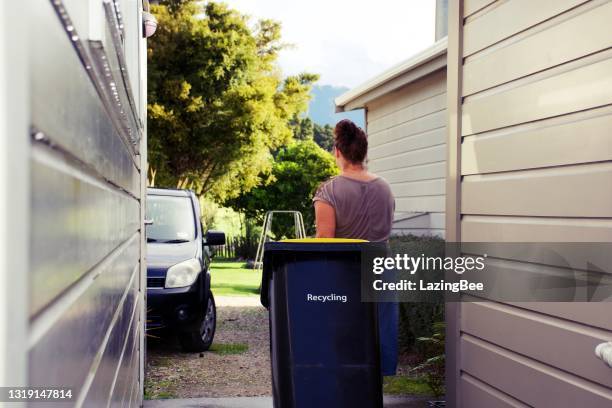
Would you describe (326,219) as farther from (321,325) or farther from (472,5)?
(472,5)

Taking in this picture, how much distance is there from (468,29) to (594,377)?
6.67 ft

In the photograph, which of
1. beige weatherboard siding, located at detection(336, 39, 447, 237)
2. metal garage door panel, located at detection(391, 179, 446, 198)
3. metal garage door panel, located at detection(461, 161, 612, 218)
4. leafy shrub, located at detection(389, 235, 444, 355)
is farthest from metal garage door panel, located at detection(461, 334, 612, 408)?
metal garage door panel, located at detection(391, 179, 446, 198)

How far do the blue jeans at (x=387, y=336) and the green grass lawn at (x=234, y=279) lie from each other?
9684 millimetres

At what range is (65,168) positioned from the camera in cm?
98

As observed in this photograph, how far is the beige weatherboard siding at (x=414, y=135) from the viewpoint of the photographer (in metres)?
9.69

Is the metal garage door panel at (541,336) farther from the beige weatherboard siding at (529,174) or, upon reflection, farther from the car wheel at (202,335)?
the car wheel at (202,335)

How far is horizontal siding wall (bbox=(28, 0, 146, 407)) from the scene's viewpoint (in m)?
0.77

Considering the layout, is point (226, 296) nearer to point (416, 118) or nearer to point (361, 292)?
point (416, 118)

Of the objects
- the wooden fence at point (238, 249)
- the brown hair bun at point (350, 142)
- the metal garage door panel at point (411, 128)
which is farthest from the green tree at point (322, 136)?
the brown hair bun at point (350, 142)

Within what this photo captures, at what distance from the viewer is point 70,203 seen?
1041mm

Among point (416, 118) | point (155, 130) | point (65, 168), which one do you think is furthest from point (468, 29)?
point (155, 130)

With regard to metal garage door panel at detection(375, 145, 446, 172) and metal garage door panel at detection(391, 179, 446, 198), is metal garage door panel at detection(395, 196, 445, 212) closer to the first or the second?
metal garage door panel at detection(391, 179, 446, 198)

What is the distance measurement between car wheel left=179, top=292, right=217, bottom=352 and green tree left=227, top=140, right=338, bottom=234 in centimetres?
1647

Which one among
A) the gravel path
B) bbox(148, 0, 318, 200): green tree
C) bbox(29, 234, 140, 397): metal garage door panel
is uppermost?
bbox(148, 0, 318, 200): green tree
